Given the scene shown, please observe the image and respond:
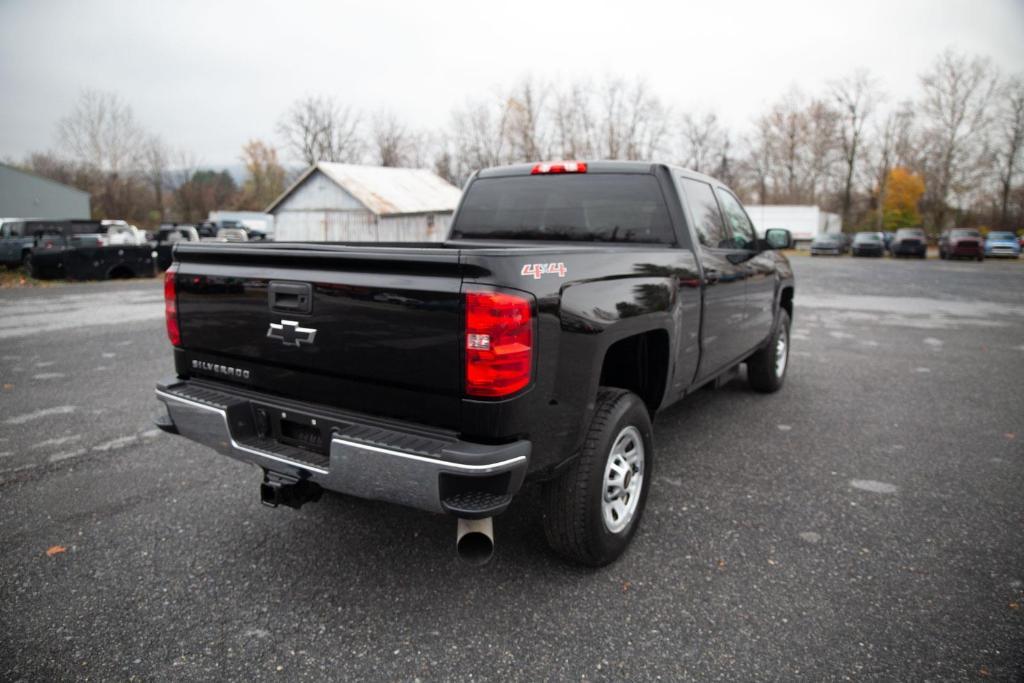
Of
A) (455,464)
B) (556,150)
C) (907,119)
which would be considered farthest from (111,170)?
(907,119)

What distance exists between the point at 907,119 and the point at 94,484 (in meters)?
71.8

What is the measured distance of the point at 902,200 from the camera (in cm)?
5334

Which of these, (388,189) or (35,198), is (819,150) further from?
(35,198)

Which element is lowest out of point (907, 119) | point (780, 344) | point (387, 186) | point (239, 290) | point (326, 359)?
point (780, 344)

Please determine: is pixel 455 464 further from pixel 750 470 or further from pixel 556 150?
pixel 556 150

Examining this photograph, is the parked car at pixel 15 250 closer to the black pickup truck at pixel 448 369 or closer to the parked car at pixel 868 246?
the black pickup truck at pixel 448 369

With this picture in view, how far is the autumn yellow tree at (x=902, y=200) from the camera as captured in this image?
52031 millimetres

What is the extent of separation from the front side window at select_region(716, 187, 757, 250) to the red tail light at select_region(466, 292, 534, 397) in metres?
3.03

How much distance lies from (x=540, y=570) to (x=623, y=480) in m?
0.60

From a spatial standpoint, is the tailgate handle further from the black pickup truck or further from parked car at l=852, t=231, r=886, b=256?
parked car at l=852, t=231, r=886, b=256

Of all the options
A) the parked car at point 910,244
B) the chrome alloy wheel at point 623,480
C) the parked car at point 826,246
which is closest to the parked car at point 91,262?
the chrome alloy wheel at point 623,480

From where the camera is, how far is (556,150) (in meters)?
59.7

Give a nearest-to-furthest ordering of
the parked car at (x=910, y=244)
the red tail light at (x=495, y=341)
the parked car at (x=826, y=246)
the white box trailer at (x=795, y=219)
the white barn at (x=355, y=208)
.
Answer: the red tail light at (x=495, y=341) → the white barn at (x=355, y=208) → the parked car at (x=910, y=244) → the parked car at (x=826, y=246) → the white box trailer at (x=795, y=219)

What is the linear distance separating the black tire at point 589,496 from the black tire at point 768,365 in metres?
3.35
